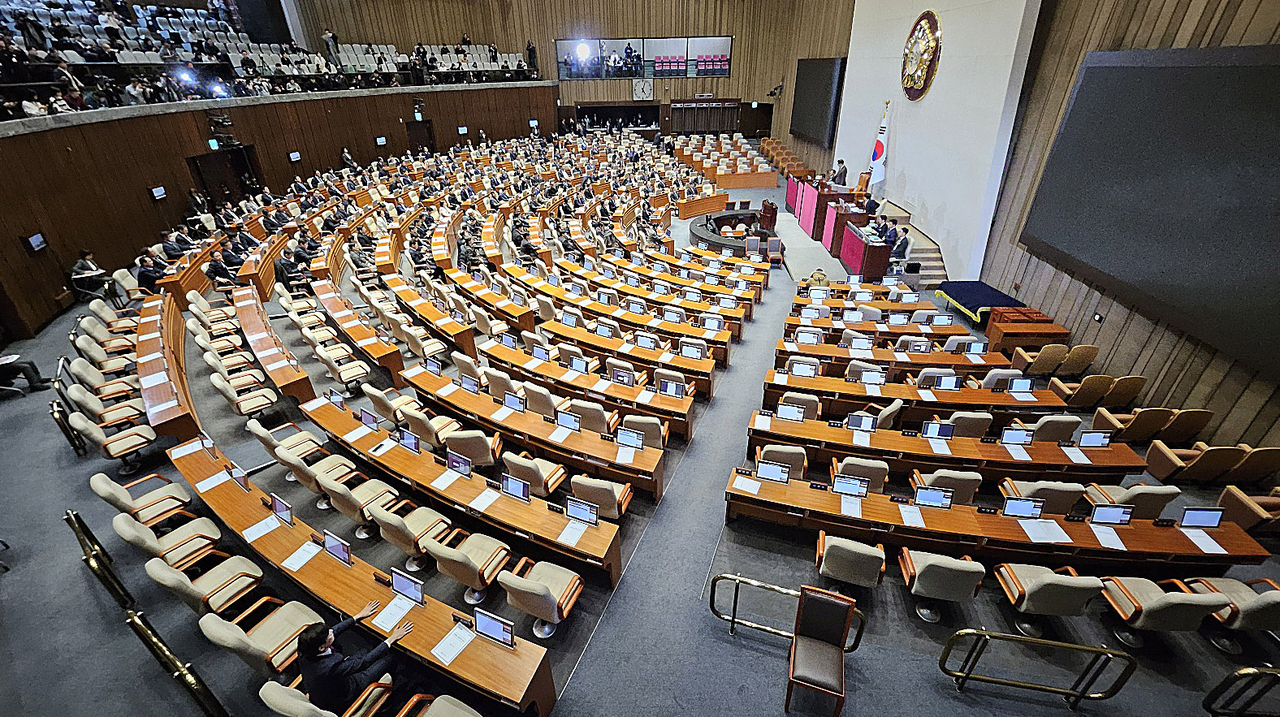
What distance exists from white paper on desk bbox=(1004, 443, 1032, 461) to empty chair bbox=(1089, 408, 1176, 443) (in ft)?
6.77

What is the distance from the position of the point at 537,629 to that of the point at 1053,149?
1354cm

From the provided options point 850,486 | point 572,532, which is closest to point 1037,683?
point 850,486

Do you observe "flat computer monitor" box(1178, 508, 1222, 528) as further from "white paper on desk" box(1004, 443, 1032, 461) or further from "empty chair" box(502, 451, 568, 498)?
"empty chair" box(502, 451, 568, 498)

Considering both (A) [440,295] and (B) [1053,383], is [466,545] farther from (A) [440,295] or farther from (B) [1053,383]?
(B) [1053,383]

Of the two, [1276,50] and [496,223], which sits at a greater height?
[1276,50]

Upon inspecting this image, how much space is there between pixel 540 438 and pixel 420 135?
28380mm

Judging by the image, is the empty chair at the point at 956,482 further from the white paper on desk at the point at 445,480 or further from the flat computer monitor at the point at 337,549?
the flat computer monitor at the point at 337,549

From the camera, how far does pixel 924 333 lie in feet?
34.1

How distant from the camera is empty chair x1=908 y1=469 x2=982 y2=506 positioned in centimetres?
577

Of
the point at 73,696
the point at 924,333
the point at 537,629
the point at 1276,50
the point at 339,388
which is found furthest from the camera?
the point at 924,333

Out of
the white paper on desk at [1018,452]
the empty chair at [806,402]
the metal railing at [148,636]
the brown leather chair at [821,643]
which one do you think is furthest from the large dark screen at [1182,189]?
the metal railing at [148,636]

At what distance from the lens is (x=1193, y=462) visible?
6.86m

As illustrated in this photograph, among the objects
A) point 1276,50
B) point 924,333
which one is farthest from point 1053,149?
point 924,333

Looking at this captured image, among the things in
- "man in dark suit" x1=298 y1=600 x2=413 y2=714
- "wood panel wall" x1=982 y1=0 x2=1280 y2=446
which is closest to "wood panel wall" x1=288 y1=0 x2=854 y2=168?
"wood panel wall" x1=982 y1=0 x2=1280 y2=446
